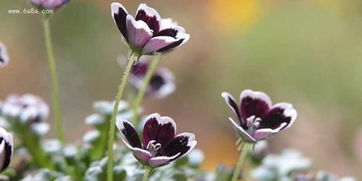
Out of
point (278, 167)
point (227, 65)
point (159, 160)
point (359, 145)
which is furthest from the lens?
point (227, 65)

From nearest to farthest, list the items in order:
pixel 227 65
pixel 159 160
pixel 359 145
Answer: pixel 159 160 < pixel 359 145 < pixel 227 65

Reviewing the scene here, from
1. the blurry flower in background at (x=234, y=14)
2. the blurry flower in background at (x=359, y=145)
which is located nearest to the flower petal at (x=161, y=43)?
the blurry flower in background at (x=359, y=145)

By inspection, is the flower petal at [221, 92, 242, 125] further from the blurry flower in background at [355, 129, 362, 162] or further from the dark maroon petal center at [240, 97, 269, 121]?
the blurry flower in background at [355, 129, 362, 162]

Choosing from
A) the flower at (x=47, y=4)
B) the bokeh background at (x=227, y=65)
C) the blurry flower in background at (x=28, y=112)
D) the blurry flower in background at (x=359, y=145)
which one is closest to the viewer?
the flower at (x=47, y=4)

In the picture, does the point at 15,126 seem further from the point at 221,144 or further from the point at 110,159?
the point at 221,144

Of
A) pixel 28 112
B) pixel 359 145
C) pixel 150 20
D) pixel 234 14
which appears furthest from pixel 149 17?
pixel 234 14

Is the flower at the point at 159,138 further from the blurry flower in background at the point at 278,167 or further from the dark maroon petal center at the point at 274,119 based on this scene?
the blurry flower in background at the point at 278,167

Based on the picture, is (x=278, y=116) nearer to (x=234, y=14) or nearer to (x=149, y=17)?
(x=149, y=17)
